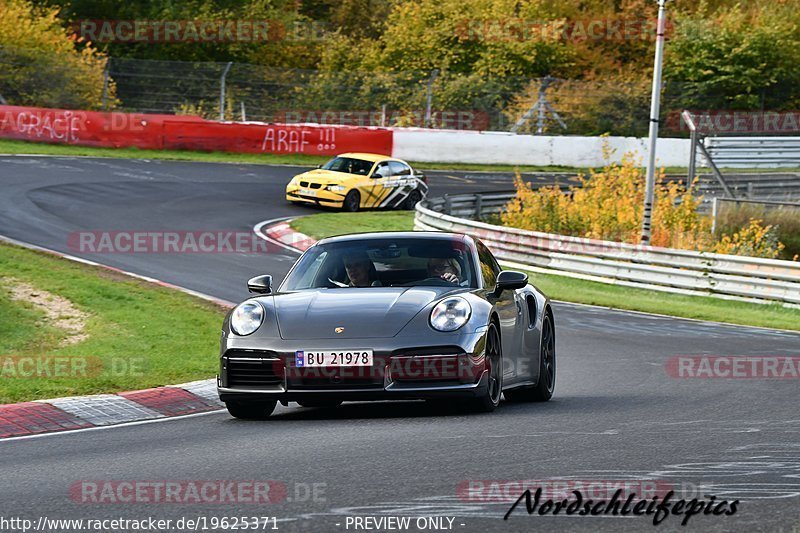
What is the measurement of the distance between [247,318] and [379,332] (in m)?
1.01

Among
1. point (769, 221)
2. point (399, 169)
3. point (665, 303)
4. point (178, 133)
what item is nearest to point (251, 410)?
point (665, 303)

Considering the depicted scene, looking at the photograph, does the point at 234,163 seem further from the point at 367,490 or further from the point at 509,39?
the point at 367,490

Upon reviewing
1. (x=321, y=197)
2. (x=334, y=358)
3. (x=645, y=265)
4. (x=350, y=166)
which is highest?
(x=334, y=358)

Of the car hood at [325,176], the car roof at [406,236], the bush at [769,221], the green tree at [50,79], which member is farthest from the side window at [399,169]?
the car roof at [406,236]

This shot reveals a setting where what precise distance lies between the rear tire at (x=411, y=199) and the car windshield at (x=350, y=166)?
141cm

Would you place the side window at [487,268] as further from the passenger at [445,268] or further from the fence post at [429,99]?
the fence post at [429,99]

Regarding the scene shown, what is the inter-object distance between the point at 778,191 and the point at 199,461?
1394 inches

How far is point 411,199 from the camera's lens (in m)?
35.1

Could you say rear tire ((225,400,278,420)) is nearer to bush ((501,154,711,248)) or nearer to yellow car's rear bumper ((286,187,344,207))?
bush ((501,154,711,248))

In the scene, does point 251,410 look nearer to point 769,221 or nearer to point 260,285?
point 260,285

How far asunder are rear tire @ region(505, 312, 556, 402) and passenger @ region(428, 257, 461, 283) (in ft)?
3.72

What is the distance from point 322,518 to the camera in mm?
5730

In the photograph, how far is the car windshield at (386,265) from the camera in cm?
1021

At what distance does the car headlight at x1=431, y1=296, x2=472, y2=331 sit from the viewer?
9109mm
